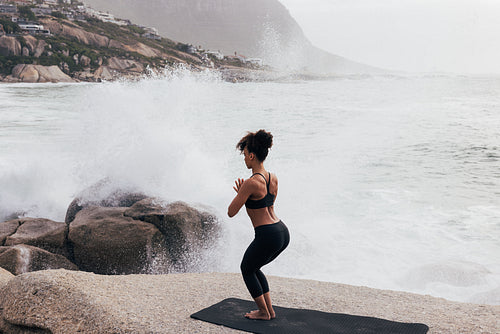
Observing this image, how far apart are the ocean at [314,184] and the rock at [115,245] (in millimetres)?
914

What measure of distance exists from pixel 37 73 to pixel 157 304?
212 ft

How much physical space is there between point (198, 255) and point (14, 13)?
311ft

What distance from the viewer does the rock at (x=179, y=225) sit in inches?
256

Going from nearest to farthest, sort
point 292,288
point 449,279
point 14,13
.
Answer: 1. point 292,288
2. point 449,279
3. point 14,13

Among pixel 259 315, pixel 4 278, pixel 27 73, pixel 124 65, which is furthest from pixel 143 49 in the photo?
pixel 259 315

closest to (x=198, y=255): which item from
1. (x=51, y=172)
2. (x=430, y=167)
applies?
(x=51, y=172)

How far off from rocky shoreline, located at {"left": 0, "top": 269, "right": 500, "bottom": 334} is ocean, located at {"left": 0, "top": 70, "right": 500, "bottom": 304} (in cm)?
193

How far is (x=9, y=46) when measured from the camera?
64812 mm

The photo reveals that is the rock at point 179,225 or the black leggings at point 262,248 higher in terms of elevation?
the black leggings at point 262,248

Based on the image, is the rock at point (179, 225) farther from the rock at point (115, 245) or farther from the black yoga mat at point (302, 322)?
the black yoga mat at point (302, 322)

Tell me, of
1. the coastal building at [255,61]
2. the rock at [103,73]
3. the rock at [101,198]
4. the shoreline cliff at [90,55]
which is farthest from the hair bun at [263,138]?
the coastal building at [255,61]

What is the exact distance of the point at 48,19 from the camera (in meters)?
84.8

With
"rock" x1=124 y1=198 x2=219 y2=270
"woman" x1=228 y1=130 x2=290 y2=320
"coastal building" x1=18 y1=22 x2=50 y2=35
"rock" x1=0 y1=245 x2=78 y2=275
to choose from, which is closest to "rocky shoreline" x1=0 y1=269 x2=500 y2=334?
"woman" x1=228 y1=130 x2=290 y2=320

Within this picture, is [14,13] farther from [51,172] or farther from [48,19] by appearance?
[51,172]
